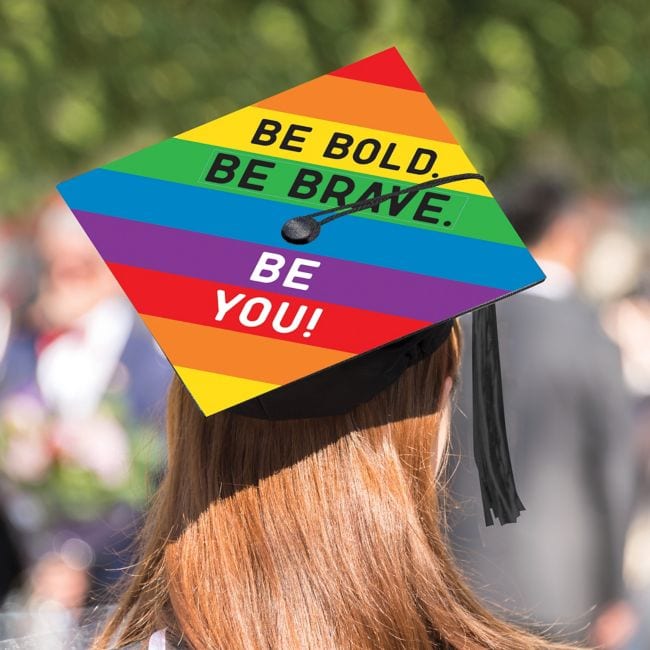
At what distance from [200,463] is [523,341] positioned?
1630mm

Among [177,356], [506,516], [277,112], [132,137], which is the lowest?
[177,356]

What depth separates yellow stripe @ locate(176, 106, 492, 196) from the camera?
4.62ft

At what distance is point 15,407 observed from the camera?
3389 millimetres

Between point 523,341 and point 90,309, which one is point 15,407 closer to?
point 90,309

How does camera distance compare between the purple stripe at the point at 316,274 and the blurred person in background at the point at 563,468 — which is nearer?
the purple stripe at the point at 316,274

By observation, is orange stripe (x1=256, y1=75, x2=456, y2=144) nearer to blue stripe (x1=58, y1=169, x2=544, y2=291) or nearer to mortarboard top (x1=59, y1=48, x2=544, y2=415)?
mortarboard top (x1=59, y1=48, x2=544, y2=415)

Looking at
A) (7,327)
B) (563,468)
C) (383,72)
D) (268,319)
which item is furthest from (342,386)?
(7,327)

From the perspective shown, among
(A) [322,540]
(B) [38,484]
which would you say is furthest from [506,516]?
(B) [38,484]

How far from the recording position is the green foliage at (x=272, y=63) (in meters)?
5.58

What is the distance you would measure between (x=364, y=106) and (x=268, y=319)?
0.35 meters

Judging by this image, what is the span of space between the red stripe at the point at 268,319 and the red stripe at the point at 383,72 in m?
0.36

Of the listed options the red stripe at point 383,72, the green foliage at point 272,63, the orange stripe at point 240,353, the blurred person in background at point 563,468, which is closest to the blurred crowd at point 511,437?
the blurred person in background at point 563,468

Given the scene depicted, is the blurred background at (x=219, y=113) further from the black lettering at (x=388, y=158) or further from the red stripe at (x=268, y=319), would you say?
the black lettering at (x=388, y=158)

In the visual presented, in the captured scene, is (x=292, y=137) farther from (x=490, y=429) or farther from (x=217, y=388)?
(x=490, y=429)
